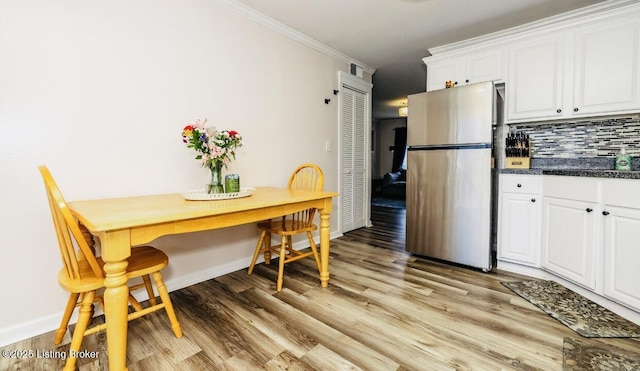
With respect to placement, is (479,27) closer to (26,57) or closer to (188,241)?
(188,241)

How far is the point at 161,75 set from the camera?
197cm

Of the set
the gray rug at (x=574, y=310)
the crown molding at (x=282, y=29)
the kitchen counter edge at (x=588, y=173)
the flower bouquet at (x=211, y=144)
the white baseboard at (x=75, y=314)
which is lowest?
the gray rug at (x=574, y=310)

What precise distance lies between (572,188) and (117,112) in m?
3.17

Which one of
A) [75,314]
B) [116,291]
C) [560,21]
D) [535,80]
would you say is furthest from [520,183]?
[75,314]

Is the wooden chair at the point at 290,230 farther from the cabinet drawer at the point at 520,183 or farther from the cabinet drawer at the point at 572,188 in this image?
the cabinet drawer at the point at 572,188

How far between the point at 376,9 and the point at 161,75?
1820 millimetres

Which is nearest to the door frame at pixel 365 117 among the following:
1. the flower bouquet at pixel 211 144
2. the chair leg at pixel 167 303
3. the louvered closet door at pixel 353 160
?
the louvered closet door at pixel 353 160

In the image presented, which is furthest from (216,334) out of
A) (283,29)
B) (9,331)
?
(283,29)

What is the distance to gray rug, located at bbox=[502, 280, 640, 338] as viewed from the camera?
63.1 inches

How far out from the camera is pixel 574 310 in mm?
1825

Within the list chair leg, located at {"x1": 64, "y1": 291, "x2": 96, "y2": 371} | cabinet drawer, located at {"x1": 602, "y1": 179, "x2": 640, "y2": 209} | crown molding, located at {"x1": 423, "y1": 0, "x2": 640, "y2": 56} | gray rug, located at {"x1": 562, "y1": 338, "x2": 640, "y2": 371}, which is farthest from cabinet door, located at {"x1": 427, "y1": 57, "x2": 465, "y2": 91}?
chair leg, located at {"x1": 64, "y1": 291, "x2": 96, "y2": 371}

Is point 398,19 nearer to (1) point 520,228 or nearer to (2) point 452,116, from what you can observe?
(2) point 452,116

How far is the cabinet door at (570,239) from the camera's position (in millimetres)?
1926

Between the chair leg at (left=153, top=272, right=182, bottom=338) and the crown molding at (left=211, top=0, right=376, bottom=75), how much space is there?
208 cm
